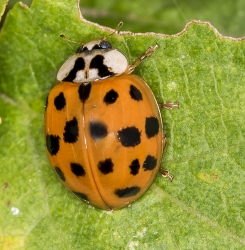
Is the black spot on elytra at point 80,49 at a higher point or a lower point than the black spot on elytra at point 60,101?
higher

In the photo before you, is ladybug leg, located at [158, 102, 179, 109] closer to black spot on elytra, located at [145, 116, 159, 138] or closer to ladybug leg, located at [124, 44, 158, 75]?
black spot on elytra, located at [145, 116, 159, 138]

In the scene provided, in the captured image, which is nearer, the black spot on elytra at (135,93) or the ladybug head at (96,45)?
the black spot on elytra at (135,93)

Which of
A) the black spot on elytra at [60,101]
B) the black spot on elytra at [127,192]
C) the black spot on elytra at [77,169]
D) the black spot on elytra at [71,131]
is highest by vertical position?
the black spot on elytra at [60,101]

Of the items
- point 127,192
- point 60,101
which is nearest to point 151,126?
point 127,192

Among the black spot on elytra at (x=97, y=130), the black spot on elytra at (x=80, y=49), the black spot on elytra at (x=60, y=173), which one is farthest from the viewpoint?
the black spot on elytra at (x=80, y=49)

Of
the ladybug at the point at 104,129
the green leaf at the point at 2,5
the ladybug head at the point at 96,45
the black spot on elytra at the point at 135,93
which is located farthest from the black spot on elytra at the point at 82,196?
the green leaf at the point at 2,5

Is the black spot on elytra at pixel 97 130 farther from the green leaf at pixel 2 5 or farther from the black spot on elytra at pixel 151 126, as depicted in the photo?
the green leaf at pixel 2 5

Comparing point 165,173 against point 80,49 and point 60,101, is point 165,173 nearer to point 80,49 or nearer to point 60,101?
point 60,101
